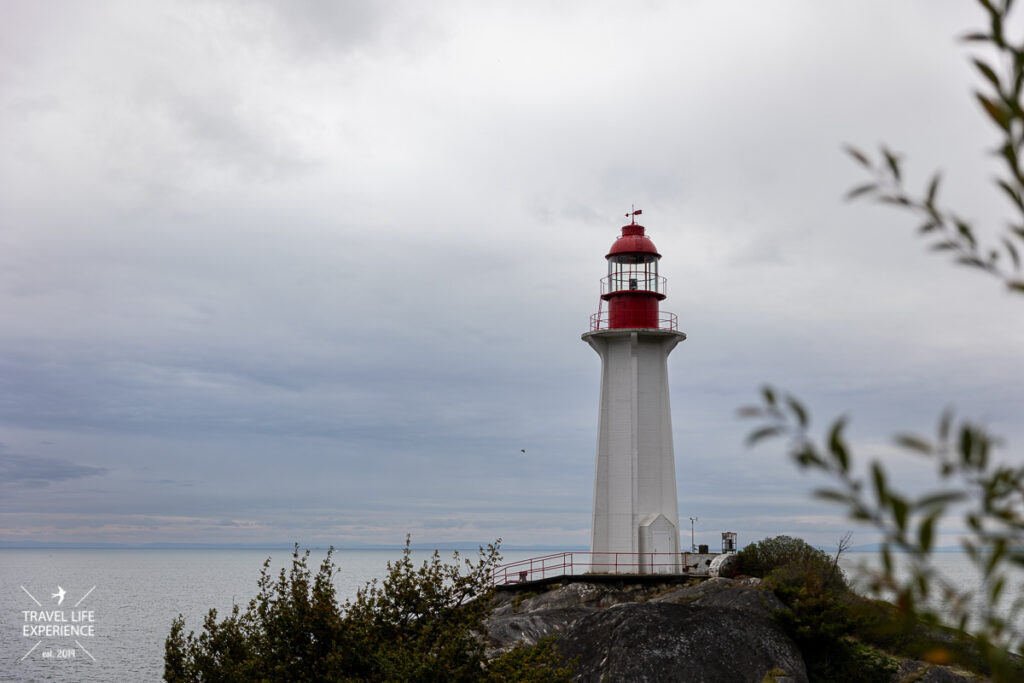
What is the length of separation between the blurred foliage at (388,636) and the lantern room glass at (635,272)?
1982cm

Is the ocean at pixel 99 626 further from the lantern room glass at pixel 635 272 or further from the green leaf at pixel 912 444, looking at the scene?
the lantern room glass at pixel 635 272

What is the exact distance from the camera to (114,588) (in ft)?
511

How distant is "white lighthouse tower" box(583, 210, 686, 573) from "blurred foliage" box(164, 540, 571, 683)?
15887mm

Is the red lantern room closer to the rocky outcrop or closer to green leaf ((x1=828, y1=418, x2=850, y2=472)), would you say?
the rocky outcrop

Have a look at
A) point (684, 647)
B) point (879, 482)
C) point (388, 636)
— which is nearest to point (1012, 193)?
point (879, 482)

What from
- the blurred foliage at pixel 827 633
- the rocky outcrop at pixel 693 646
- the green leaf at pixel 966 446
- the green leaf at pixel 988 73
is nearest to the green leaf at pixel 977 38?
the green leaf at pixel 988 73

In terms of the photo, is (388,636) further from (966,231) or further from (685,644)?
(966,231)

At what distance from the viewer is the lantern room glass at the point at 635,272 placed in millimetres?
36812

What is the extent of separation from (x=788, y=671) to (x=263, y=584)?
12.9 meters

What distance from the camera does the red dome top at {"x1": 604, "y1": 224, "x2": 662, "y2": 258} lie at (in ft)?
119

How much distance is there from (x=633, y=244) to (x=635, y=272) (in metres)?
1.17

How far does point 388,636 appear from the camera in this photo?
18.2 meters

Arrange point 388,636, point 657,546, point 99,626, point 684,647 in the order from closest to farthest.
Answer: point 388,636, point 684,647, point 657,546, point 99,626

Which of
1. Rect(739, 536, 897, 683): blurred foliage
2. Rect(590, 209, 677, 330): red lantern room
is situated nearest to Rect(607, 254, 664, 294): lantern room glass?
Rect(590, 209, 677, 330): red lantern room
